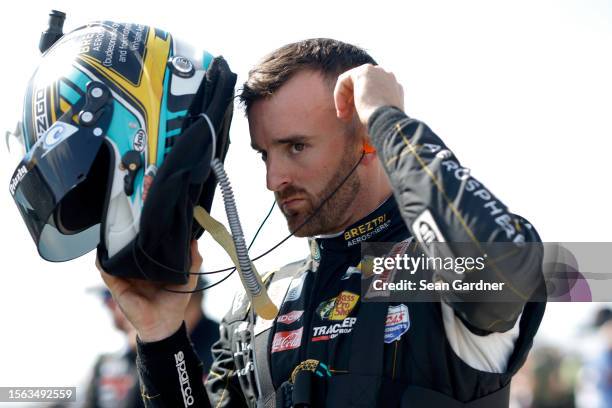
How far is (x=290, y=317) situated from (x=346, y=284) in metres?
0.23

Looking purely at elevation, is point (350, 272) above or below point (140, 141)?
below

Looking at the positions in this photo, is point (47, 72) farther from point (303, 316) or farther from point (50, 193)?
point (303, 316)

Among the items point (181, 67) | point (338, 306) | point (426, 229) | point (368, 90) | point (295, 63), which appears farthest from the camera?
point (295, 63)

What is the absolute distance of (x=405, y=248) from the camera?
2945 millimetres

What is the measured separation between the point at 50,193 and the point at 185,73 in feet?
Result: 1.90

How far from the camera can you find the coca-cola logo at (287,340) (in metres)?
2.94

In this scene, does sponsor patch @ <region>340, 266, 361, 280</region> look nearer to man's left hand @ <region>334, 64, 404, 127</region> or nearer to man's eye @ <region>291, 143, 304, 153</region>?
man's eye @ <region>291, 143, 304, 153</region>

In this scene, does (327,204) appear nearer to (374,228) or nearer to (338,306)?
(374,228)

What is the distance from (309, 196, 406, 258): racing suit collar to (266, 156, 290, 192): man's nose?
29 centimetres

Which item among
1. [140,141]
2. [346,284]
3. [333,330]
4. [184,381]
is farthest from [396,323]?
[140,141]

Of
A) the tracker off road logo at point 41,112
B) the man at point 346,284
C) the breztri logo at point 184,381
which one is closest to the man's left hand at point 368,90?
the man at point 346,284

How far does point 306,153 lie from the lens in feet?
10.2

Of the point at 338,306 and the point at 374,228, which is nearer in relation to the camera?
the point at 338,306

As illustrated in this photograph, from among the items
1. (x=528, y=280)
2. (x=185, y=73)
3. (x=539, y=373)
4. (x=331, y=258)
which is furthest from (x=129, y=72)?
(x=539, y=373)
